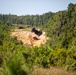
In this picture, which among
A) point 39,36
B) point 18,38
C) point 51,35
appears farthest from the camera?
point 39,36

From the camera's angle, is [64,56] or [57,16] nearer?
[64,56]

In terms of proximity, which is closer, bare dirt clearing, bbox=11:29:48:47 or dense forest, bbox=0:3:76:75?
dense forest, bbox=0:3:76:75

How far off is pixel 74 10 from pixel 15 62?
44.1 metres

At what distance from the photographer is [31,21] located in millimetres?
111750

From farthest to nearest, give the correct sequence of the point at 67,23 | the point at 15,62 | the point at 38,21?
the point at 38,21 → the point at 67,23 → the point at 15,62

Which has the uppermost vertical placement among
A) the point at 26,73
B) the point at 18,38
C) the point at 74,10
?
the point at 74,10

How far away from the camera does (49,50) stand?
73.1 feet

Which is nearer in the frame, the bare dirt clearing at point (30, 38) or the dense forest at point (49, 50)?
the dense forest at point (49, 50)

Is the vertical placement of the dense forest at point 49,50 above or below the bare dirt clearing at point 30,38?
above

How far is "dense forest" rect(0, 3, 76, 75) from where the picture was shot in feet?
19.0

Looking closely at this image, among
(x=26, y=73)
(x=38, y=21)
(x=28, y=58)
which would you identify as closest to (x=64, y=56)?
(x=28, y=58)

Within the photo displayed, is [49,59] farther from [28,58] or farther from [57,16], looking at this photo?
[57,16]

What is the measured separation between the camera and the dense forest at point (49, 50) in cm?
578

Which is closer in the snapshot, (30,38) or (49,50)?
(49,50)
